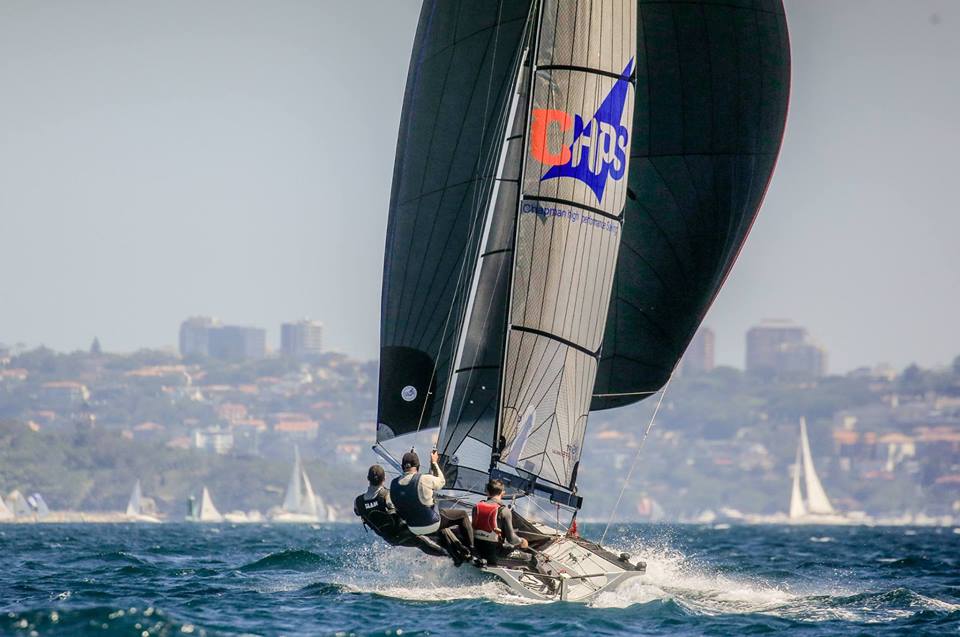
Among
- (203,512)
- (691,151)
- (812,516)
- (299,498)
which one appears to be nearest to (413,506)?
(691,151)

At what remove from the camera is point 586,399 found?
1736 cm

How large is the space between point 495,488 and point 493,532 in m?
0.47

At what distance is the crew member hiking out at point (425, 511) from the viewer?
1570 cm

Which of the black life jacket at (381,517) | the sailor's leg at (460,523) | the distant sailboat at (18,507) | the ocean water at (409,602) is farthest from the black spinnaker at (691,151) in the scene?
the distant sailboat at (18,507)

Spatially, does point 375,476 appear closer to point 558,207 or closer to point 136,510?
point 558,207

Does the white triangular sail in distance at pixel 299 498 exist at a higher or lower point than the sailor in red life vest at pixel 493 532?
lower

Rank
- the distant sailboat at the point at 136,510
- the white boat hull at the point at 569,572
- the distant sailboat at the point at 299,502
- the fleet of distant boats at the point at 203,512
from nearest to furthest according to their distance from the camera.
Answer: the white boat hull at the point at 569,572, the fleet of distant boats at the point at 203,512, the distant sailboat at the point at 136,510, the distant sailboat at the point at 299,502

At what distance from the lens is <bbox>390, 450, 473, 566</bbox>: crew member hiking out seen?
51.5ft

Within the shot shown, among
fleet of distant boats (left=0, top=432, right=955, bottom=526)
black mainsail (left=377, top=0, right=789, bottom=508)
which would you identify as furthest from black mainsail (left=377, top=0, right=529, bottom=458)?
fleet of distant boats (left=0, top=432, right=955, bottom=526)

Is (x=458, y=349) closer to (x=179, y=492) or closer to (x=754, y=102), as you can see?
(x=754, y=102)

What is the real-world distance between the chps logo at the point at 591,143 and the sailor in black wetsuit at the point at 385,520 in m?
3.37

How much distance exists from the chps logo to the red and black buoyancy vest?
127 inches

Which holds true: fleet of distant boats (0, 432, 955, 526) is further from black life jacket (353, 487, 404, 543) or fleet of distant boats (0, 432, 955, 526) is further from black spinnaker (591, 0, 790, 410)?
black life jacket (353, 487, 404, 543)

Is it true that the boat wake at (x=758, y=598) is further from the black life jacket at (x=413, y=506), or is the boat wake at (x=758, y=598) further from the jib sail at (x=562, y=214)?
the black life jacket at (x=413, y=506)
